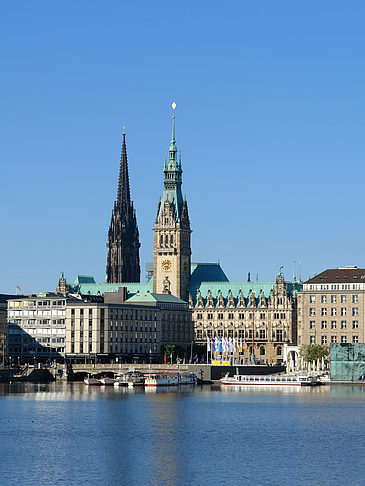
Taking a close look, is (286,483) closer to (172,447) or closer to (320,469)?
(320,469)

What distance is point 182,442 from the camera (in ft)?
420

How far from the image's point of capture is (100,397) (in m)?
196

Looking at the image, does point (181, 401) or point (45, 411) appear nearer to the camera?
point (45, 411)

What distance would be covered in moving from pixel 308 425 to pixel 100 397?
2325 inches

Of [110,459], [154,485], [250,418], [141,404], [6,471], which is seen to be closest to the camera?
[154,485]

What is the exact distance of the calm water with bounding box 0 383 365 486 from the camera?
106 metres

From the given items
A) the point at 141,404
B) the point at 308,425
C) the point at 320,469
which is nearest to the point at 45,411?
the point at 141,404

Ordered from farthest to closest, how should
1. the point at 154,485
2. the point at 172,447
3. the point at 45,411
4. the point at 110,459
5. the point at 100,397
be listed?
1. the point at 100,397
2. the point at 45,411
3. the point at 172,447
4. the point at 110,459
5. the point at 154,485

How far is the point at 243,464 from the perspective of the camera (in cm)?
11275

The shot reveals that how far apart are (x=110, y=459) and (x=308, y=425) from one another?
118ft

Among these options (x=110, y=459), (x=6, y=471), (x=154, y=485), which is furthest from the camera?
(x=110, y=459)

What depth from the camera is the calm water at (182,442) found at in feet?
349

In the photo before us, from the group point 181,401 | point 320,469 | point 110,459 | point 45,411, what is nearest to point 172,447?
point 110,459

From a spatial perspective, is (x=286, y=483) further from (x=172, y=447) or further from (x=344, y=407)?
(x=344, y=407)
